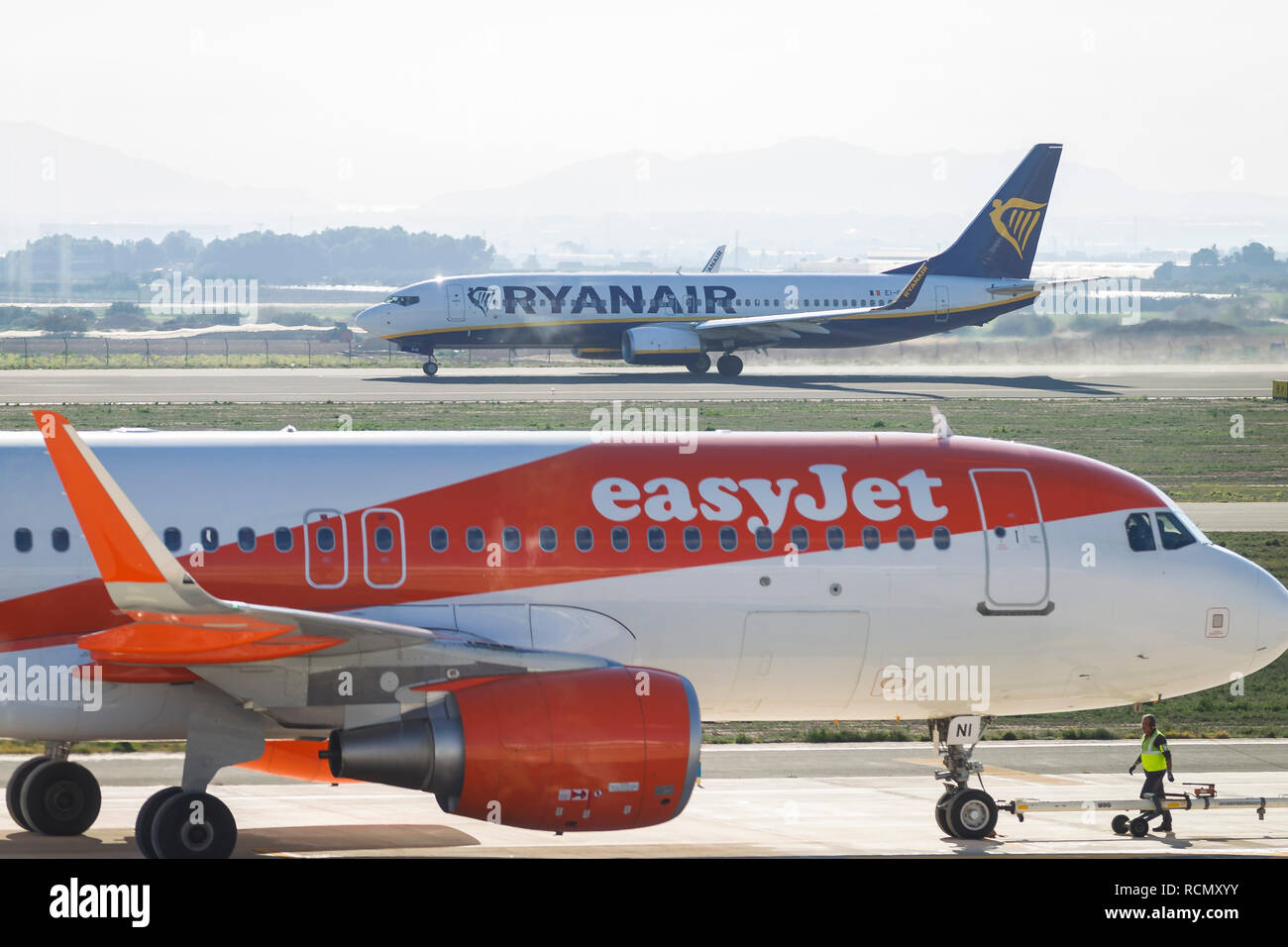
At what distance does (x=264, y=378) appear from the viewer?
2958 inches

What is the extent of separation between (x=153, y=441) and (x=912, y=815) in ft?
30.3

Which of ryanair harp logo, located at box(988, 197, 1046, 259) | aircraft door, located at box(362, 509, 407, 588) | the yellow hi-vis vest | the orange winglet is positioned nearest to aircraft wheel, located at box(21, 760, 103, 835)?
aircraft door, located at box(362, 509, 407, 588)

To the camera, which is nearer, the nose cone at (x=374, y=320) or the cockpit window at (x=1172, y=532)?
the cockpit window at (x=1172, y=532)

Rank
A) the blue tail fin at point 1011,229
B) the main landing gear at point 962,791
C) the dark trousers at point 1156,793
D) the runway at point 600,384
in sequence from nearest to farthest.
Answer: the main landing gear at point 962,791 < the dark trousers at point 1156,793 < the runway at point 600,384 < the blue tail fin at point 1011,229

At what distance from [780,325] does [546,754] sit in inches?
2444

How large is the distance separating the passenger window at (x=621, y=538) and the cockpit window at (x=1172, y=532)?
556 cm

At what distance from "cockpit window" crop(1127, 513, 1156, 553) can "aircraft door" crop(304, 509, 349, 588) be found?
25.9ft

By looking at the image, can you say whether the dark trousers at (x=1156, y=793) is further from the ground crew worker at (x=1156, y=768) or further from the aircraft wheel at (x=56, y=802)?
the aircraft wheel at (x=56, y=802)

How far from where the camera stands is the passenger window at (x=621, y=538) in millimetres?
14820

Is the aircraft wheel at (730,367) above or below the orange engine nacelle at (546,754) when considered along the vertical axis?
above

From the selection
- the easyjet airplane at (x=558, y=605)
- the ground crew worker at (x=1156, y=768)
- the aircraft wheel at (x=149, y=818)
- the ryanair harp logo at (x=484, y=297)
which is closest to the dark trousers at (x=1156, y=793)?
the ground crew worker at (x=1156, y=768)

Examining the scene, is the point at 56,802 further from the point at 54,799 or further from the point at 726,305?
the point at 726,305

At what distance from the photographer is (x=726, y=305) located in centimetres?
7581
